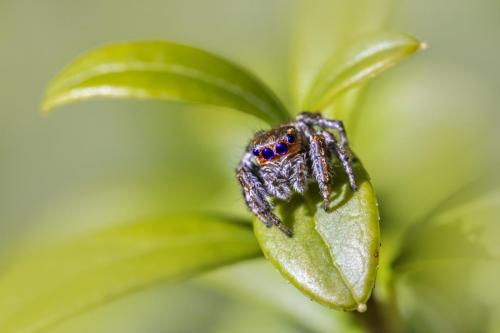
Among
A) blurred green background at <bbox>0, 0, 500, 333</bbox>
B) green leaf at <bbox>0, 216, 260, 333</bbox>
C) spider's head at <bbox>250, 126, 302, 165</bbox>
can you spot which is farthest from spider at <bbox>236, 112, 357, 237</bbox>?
blurred green background at <bbox>0, 0, 500, 333</bbox>

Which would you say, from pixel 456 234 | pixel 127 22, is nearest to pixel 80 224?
pixel 456 234

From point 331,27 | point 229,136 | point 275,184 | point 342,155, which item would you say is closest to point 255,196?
point 275,184

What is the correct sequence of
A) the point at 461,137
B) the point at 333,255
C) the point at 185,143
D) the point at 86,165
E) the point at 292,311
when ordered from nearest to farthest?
the point at 333,255 < the point at 292,311 < the point at 461,137 < the point at 185,143 < the point at 86,165

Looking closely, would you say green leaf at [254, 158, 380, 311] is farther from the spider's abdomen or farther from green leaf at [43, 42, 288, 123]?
green leaf at [43, 42, 288, 123]

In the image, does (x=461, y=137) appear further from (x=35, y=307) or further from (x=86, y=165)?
(x=86, y=165)

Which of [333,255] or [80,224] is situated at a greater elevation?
[333,255]

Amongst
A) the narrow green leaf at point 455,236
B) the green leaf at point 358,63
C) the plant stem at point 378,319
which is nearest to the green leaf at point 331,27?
the green leaf at point 358,63
